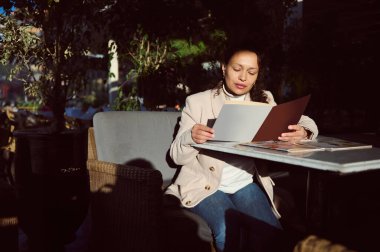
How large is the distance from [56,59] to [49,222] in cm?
130

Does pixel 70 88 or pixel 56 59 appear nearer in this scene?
pixel 56 59

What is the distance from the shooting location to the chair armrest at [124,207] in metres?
1.80

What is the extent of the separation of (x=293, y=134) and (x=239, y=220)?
47 centimetres

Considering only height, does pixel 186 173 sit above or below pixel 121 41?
below

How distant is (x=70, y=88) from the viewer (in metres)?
3.78

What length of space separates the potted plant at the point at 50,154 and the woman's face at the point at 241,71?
1.28 m

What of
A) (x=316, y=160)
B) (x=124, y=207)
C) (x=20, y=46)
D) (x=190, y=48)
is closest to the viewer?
(x=316, y=160)

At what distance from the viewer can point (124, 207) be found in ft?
6.43

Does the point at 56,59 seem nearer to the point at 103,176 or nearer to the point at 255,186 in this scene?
the point at 103,176

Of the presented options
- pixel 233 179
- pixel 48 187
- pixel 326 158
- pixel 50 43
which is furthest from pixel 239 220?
pixel 50 43

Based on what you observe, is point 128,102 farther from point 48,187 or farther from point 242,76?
point 242,76

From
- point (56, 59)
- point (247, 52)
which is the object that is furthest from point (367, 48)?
point (56, 59)

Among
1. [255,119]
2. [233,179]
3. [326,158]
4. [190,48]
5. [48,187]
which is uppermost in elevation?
[190,48]

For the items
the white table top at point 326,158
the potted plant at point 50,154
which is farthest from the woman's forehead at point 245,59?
the potted plant at point 50,154
